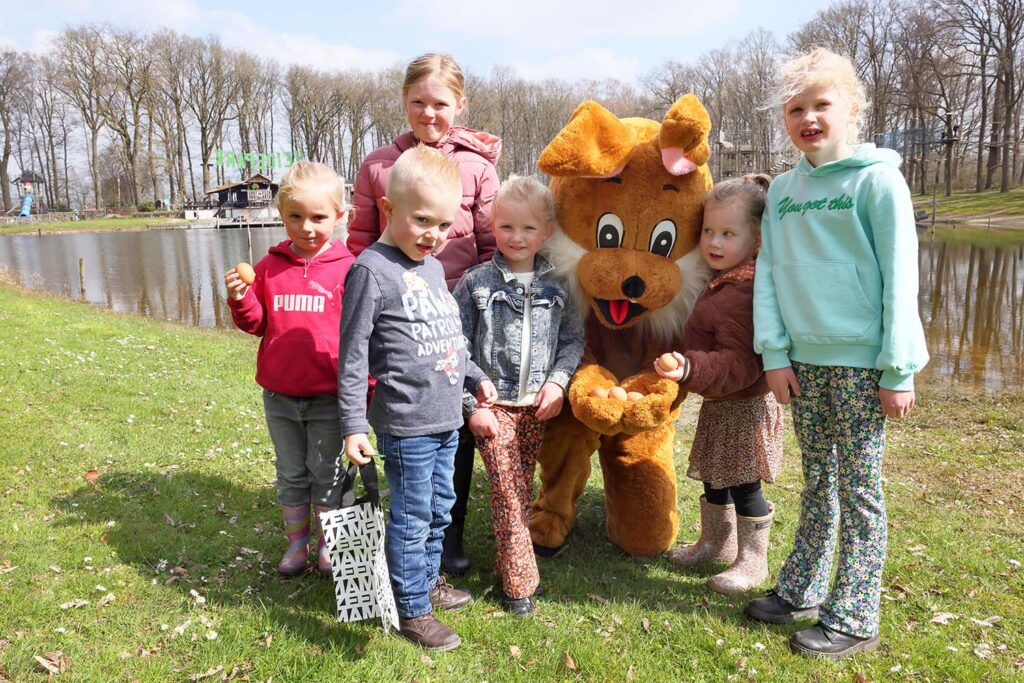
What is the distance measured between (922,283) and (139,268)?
27.3m

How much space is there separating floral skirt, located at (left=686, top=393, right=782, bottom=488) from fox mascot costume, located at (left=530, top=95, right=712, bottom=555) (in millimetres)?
215

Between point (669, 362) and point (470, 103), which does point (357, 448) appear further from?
point (470, 103)

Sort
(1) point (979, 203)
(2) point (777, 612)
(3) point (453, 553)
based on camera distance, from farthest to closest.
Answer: (1) point (979, 203), (3) point (453, 553), (2) point (777, 612)

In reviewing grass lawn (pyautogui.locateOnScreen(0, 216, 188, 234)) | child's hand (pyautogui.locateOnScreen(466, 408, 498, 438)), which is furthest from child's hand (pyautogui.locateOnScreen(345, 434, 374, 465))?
grass lawn (pyautogui.locateOnScreen(0, 216, 188, 234))

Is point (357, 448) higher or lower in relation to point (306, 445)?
higher

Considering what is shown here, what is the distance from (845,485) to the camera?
2996 mm

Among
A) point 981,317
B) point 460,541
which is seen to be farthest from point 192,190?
point 460,541

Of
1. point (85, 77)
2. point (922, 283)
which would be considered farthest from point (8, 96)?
point (922, 283)

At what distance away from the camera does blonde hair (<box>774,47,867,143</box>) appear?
2848mm

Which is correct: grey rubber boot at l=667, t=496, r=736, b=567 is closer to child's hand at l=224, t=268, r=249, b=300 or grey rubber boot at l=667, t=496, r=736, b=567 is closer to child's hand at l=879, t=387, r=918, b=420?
child's hand at l=879, t=387, r=918, b=420

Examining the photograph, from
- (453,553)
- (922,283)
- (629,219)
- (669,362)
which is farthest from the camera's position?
(922,283)

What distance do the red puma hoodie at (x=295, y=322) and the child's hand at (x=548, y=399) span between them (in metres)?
1.01

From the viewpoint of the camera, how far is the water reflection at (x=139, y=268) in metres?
19.8

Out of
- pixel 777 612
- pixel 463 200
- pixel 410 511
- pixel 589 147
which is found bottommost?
pixel 777 612
